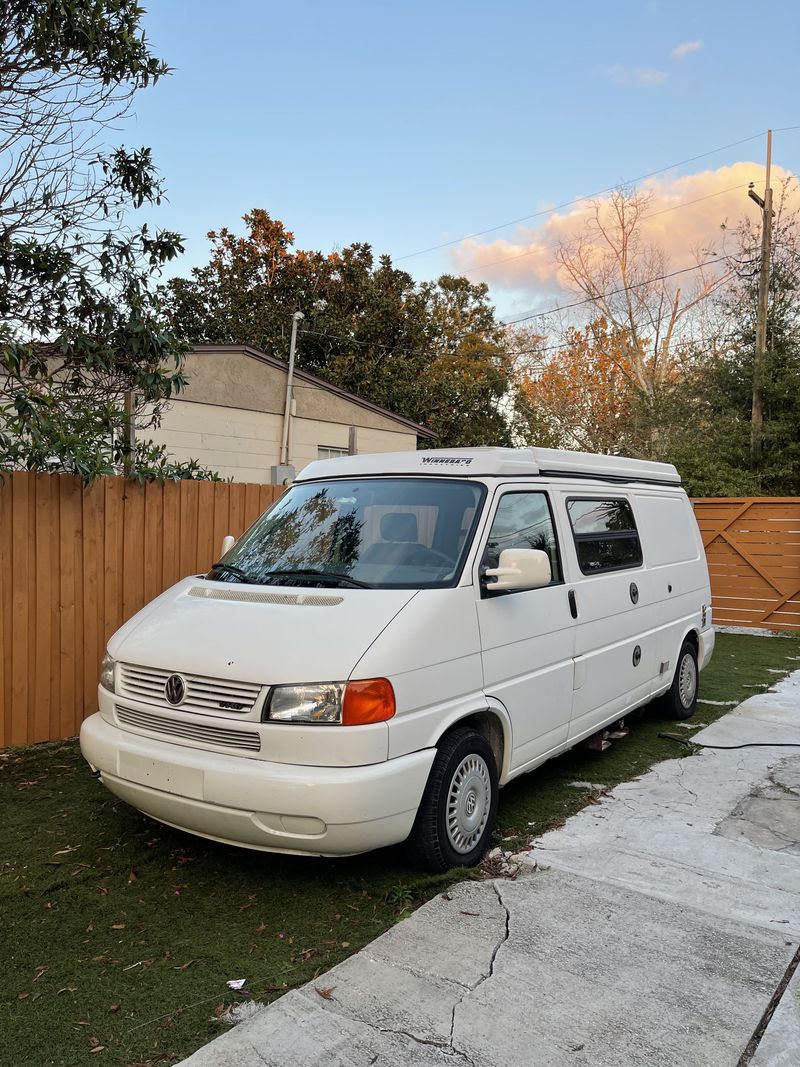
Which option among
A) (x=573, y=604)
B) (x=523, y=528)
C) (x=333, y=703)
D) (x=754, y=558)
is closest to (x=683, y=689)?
(x=573, y=604)

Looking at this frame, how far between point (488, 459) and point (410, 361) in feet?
77.7

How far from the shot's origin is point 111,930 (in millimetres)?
3398

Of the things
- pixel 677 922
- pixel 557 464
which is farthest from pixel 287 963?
pixel 557 464

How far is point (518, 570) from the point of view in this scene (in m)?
3.99

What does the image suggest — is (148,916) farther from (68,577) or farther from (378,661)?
(68,577)

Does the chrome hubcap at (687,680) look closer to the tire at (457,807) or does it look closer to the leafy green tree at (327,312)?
the tire at (457,807)

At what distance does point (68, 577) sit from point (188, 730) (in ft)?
9.49

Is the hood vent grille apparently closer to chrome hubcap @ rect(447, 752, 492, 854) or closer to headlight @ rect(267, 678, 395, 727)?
headlight @ rect(267, 678, 395, 727)

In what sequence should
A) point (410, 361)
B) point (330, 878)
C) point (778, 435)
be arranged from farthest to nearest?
1. point (410, 361)
2. point (778, 435)
3. point (330, 878)

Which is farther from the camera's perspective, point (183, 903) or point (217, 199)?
point (217, 199)

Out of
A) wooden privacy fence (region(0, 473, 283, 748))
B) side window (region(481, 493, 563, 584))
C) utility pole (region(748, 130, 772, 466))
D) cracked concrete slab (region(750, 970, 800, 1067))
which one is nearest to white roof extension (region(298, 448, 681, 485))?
side window (region(481, 493, 563, 584))

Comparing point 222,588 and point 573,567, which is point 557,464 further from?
point 222,588

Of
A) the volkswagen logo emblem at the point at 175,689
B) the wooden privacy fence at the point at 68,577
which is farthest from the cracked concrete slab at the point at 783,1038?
the wooden privacy fence at the point at 68,577

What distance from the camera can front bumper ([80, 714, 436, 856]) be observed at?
A: 10.7ft
